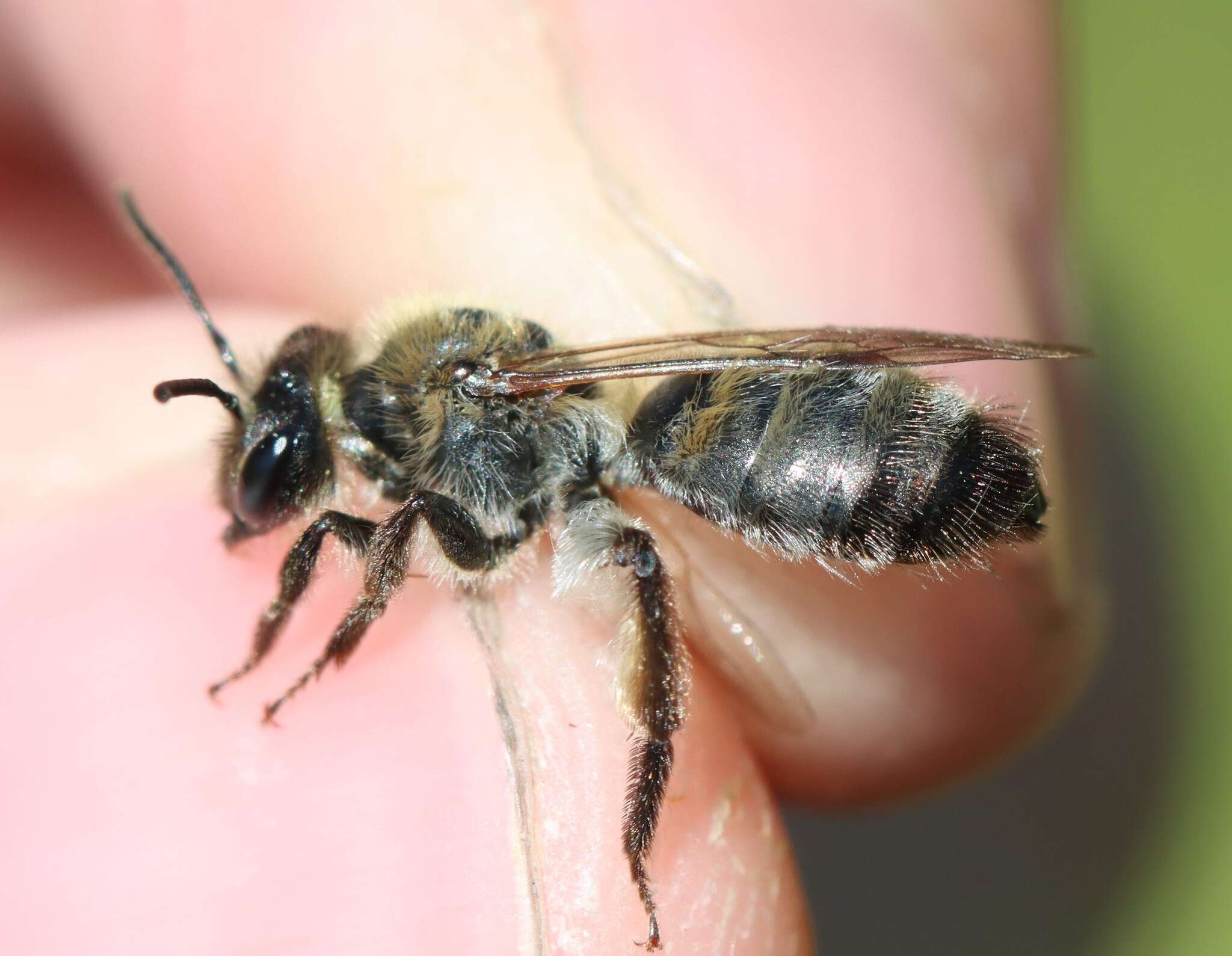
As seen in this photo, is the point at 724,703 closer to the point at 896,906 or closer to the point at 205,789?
the point at 205,789

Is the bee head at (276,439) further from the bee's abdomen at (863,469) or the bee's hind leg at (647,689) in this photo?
the bee's abdomen at (863,469)

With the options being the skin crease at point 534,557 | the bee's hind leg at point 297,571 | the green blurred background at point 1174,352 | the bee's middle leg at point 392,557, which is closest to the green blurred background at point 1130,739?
the green blurred background at point 1174,352

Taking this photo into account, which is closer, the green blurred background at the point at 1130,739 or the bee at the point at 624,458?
the bee at the point at 624,458

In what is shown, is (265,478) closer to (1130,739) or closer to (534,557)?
(534,557)

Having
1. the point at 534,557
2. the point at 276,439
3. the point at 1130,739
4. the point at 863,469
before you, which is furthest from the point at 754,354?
the point at 1130,739

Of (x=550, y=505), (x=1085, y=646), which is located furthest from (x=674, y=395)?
(x=1085, y=646)

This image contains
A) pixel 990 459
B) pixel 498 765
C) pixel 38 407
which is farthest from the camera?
pixel 38 407
